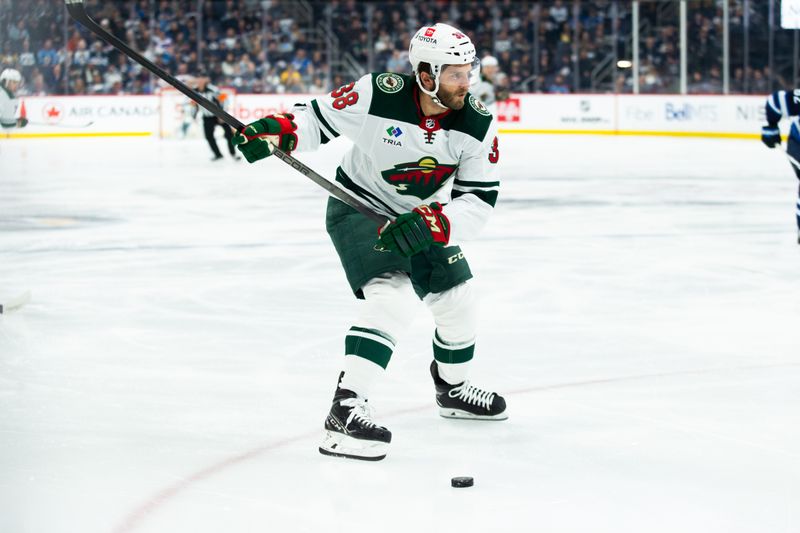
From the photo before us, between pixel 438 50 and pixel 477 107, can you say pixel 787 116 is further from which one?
pixel 438 50

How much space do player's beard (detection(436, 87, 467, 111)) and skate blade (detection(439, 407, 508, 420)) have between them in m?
0.84

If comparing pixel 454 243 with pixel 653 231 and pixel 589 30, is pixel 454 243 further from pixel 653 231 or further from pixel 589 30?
pixel 589 30

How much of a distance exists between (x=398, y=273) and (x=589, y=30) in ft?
55.3

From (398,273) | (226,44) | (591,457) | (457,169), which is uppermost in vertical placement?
(226,44)

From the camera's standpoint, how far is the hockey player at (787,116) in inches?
261

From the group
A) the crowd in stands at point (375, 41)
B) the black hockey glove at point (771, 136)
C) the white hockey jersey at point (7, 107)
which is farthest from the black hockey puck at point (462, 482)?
the crowd in stands at point (375, 41)

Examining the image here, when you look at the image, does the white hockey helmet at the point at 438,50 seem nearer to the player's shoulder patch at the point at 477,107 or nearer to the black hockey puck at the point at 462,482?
the player's shoulder patch at the point at 477,107

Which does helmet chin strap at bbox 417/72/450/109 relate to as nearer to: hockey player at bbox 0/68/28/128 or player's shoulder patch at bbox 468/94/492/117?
player's shoulder patch at bbox 468/94/492/117

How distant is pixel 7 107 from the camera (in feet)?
14.9

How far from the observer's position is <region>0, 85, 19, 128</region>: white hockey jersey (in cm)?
449

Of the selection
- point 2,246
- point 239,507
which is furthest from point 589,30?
point 239,507

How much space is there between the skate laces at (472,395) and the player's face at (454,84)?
78 cm

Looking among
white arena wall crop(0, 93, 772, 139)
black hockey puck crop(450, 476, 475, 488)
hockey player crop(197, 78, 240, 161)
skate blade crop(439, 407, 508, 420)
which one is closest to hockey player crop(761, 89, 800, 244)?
skate blade crop(439, 407, 508, 420)

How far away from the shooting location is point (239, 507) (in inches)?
94.2
